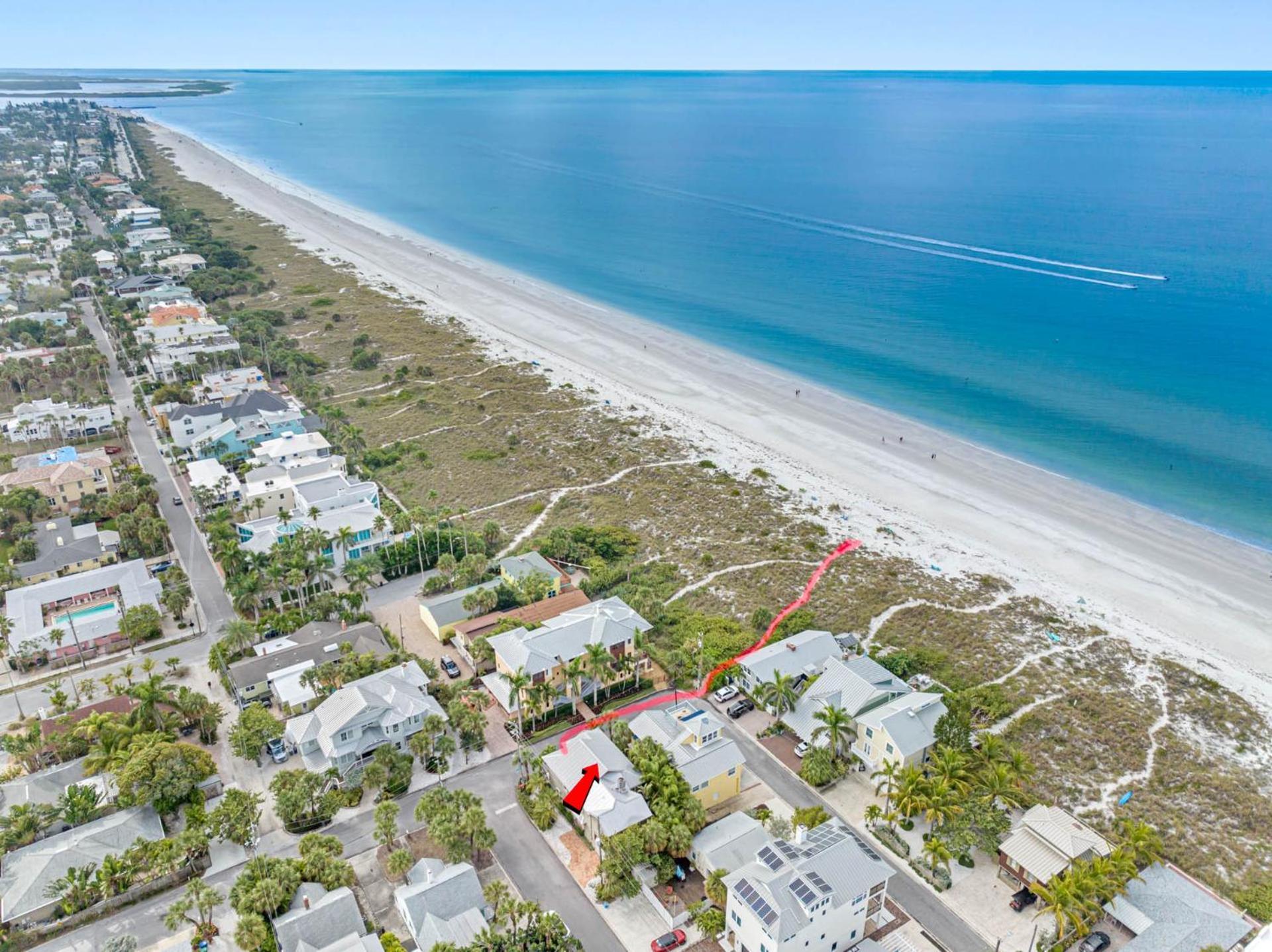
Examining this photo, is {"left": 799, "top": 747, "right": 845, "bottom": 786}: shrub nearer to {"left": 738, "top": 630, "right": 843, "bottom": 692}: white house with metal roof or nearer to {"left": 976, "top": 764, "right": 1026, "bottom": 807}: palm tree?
{"left": 738, "top": 630, "right": 843, "bottom": 692}: white house with metal roof

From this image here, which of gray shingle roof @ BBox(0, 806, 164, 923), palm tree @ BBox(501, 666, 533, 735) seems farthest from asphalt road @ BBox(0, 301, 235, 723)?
palm tree @ BBox(501, 666, 533, 735)

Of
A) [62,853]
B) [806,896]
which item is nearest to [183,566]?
[62,853]

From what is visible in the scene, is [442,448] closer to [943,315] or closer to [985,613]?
[985,613]

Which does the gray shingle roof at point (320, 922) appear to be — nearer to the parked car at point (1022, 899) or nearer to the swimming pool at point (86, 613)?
the parked car at point (1022, 899)

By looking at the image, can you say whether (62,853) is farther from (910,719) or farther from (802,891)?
(910,719)

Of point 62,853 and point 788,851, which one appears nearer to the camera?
point 788,851
